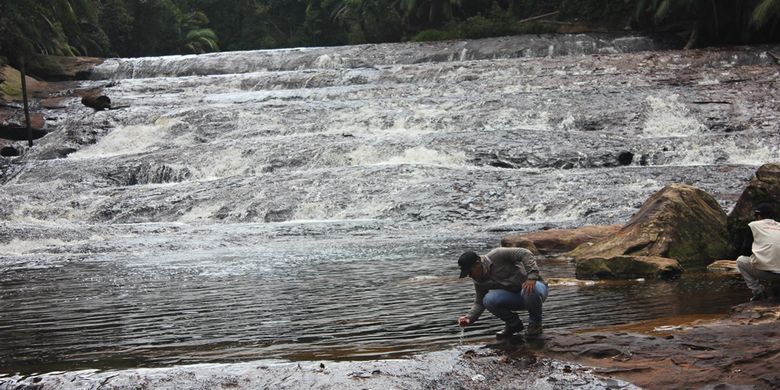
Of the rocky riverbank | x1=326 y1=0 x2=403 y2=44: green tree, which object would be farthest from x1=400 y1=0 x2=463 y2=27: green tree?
the rocky riverbank

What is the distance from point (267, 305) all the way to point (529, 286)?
407 centimetres

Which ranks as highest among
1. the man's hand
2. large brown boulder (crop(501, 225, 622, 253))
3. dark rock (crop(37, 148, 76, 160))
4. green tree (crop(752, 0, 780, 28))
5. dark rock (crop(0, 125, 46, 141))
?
the man's hand

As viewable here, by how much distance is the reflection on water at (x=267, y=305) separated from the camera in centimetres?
728

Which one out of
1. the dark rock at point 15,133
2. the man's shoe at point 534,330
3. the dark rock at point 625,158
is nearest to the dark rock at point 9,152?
the dark rock at point 15,133

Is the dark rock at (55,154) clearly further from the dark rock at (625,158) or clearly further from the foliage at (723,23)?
the foliage at (723,23)

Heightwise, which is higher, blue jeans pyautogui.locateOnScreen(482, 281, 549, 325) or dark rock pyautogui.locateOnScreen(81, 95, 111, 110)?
blue jeans pyautogui.locateOnScreen(482, 281, 549, 325)

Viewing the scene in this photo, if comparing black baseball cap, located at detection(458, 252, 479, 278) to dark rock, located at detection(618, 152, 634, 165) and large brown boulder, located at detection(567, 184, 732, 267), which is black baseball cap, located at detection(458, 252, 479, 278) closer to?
large brown boulder, located at detection(567, 184, 732, 267)

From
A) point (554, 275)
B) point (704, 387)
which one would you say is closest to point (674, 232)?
point (554, 275)

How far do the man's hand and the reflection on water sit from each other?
79 centimetres

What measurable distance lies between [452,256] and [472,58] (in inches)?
996

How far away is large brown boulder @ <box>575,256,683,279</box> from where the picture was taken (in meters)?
10.4

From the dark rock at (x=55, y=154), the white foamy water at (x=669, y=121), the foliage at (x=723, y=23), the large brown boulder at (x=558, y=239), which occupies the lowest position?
the dark rock at (x=55, y=154)

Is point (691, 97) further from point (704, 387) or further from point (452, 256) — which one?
point (704, 387)

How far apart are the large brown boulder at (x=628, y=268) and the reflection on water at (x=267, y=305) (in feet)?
1.00
